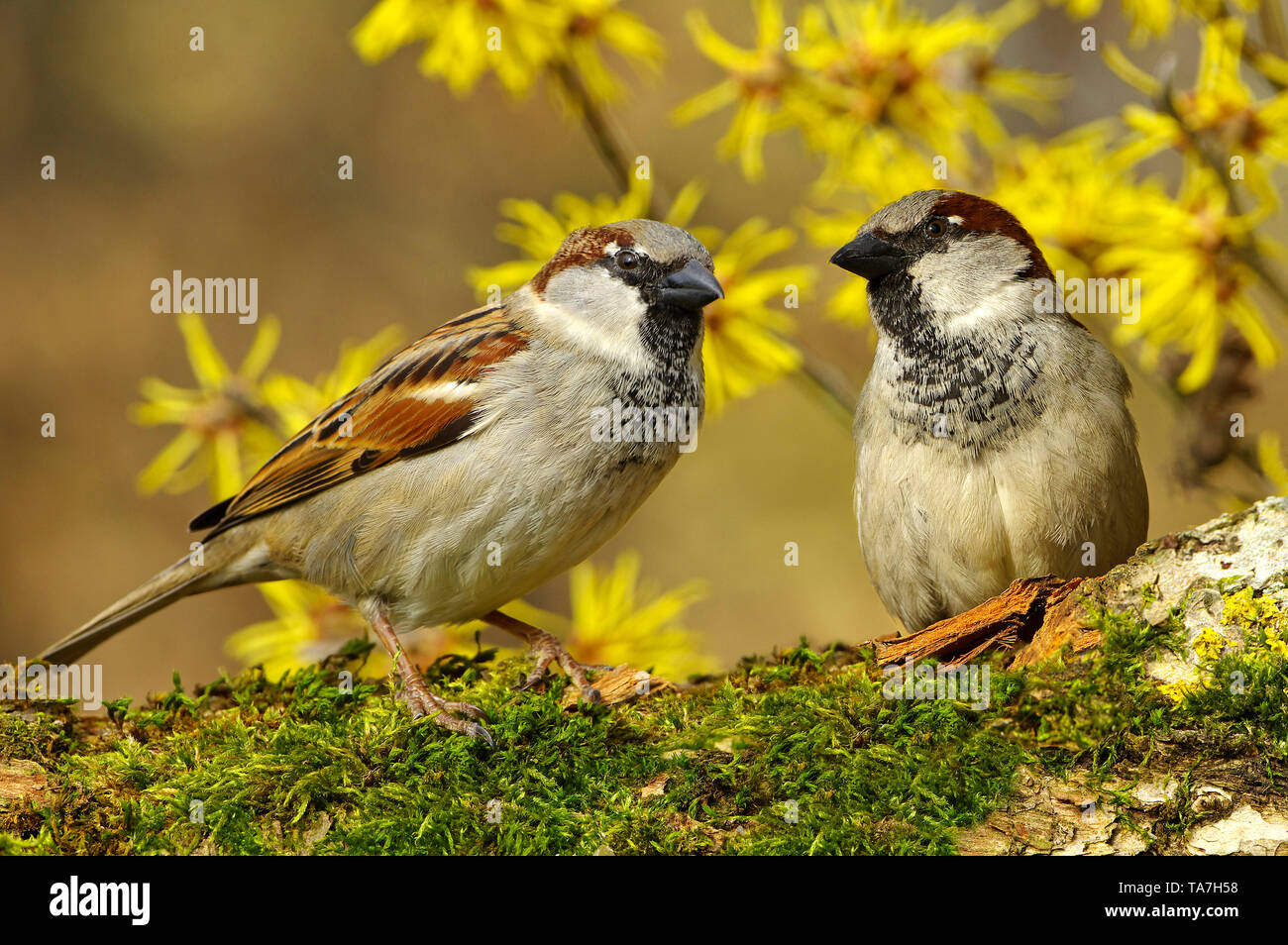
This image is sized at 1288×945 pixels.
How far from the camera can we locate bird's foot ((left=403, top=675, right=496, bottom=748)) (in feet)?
9.17

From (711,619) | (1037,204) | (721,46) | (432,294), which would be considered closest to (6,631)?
(432,294)

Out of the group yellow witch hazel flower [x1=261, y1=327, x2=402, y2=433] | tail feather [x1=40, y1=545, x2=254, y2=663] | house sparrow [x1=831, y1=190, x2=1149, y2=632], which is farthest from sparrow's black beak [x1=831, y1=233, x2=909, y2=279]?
tail feather [x1=40, y1=545, x2=254, y2=663]

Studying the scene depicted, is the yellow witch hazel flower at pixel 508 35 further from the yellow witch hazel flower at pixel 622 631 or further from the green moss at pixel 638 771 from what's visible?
the green moss at pixel 638 771

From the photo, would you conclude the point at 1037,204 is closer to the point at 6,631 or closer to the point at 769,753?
the point at 769,753

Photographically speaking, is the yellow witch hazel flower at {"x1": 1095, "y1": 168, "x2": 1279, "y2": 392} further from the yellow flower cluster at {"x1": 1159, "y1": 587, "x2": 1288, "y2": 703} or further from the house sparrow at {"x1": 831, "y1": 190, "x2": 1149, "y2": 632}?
the yellow flower cluster at {"x1": 1159, "y1": 587, "x2": 1288, "y2": 703}

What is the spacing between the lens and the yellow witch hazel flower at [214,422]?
3.59 meters

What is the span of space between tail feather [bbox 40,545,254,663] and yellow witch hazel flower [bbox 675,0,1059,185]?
6.53 feet

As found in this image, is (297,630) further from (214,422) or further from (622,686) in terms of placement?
(622,686)

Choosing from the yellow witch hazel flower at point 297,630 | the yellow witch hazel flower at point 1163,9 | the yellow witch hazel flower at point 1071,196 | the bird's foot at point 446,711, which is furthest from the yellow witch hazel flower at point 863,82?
the yellow witch hazel flower at point 297,630

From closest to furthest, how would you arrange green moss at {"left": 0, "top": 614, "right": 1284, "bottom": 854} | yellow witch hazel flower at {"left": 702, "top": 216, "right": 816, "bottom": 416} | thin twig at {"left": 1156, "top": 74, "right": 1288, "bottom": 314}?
1. green moss at {"left": 0, "top": 614, "right": 1284, "bottom": 854}
2. thin twig at {"left": 1156, "top": 74, "right": 1288, "bottom": 314}
3. yellow witch hazel flower at {"left": 702, "top": 216, "right": 816, "bottom": 416}

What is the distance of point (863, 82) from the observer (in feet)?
11.1

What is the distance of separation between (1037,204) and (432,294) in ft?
12.0

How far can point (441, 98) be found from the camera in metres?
6.52

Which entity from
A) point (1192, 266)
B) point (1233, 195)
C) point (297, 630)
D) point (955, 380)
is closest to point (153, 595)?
point (297, 630)
